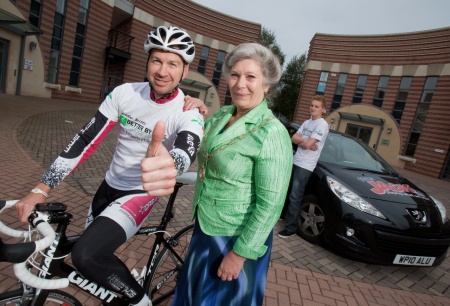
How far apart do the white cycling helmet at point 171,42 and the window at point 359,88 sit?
23796mm

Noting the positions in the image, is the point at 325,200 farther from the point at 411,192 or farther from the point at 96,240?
the point at 96,240

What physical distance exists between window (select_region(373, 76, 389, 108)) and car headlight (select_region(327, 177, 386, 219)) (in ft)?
68.7

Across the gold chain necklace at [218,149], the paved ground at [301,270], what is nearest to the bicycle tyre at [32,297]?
the paved ground at [301,270]

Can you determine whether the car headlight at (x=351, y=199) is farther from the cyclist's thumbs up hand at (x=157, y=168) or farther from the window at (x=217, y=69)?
the window at (x=217, y=69)

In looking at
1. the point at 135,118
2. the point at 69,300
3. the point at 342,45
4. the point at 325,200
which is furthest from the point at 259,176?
the point at 342,45

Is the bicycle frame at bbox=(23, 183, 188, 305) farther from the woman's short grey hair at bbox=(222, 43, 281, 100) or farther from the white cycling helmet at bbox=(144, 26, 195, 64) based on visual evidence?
the woman's short grey hair at bbox=(222, 43, 281, 100)

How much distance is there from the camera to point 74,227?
3229 millimetres

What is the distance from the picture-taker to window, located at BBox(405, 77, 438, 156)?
18062 mm

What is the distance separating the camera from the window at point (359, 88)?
22.1 metres

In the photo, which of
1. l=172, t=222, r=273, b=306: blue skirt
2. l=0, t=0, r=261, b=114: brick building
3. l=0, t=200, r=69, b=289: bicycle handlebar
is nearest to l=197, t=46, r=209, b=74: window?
l=0, t=0, r=261, b=114: brick building

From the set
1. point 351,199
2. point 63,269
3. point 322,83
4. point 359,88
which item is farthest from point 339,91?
point 63,269

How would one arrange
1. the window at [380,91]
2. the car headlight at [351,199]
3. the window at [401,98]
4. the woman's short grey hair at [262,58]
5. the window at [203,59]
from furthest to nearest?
the window at [203,59]
the window at [380,91]
the window at [401,98]
the car headlight at [351,199]
the woman's short grey hair at [262,58]

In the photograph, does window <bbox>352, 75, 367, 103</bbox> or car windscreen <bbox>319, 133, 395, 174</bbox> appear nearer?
car windscreen <bbox>319, 133, 395, 174</bbox>

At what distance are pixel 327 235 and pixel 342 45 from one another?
24.2m
